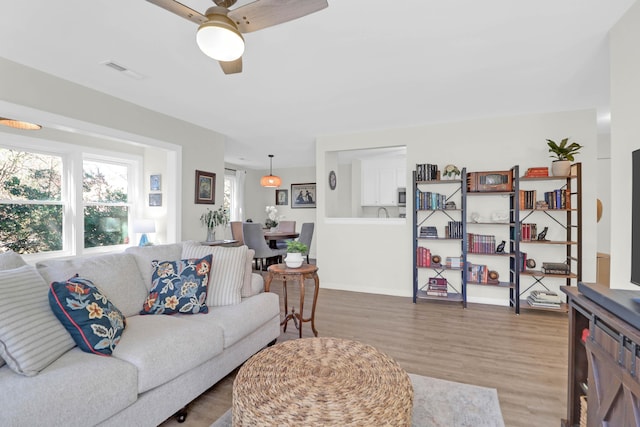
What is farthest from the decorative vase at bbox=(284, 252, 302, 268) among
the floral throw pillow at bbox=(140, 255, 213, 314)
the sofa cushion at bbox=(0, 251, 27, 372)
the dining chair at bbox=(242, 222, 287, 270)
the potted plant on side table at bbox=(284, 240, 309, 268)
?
the dining chair at bbox=(242, 222, 287, 270)

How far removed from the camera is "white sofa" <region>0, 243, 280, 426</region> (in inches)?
49.7

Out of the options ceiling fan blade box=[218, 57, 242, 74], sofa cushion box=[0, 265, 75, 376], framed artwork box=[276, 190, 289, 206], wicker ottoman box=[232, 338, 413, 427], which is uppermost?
ceiling fan blade box=[218, 57, 242, 74]

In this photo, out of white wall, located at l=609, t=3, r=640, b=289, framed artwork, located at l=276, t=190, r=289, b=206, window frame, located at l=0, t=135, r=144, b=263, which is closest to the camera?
white wall, located at l=609, t=3, r=640, b=289

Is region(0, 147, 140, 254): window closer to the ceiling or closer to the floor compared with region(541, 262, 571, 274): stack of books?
closer to the ceiling

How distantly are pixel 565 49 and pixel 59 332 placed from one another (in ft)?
12.3

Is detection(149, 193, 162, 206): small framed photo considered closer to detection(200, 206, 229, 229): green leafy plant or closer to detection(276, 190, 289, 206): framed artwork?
detection(200, 206, 229, 229): green leafy plant

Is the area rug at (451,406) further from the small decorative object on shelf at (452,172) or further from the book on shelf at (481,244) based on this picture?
the small decorative object on shelf at (452,172)

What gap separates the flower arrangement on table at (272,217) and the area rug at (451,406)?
19.2 feet

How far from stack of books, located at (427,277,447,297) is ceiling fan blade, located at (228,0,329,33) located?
367cm

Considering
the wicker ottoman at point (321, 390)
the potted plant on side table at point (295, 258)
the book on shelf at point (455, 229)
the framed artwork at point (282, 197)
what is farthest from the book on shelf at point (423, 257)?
the framed artwork at point (282, 197)

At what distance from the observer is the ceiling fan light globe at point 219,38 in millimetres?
1590

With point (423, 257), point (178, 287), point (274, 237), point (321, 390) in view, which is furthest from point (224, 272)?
A: point (274, 237)

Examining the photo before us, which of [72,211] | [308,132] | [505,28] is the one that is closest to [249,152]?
[308,132]

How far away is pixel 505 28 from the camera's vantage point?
6.91 ft
